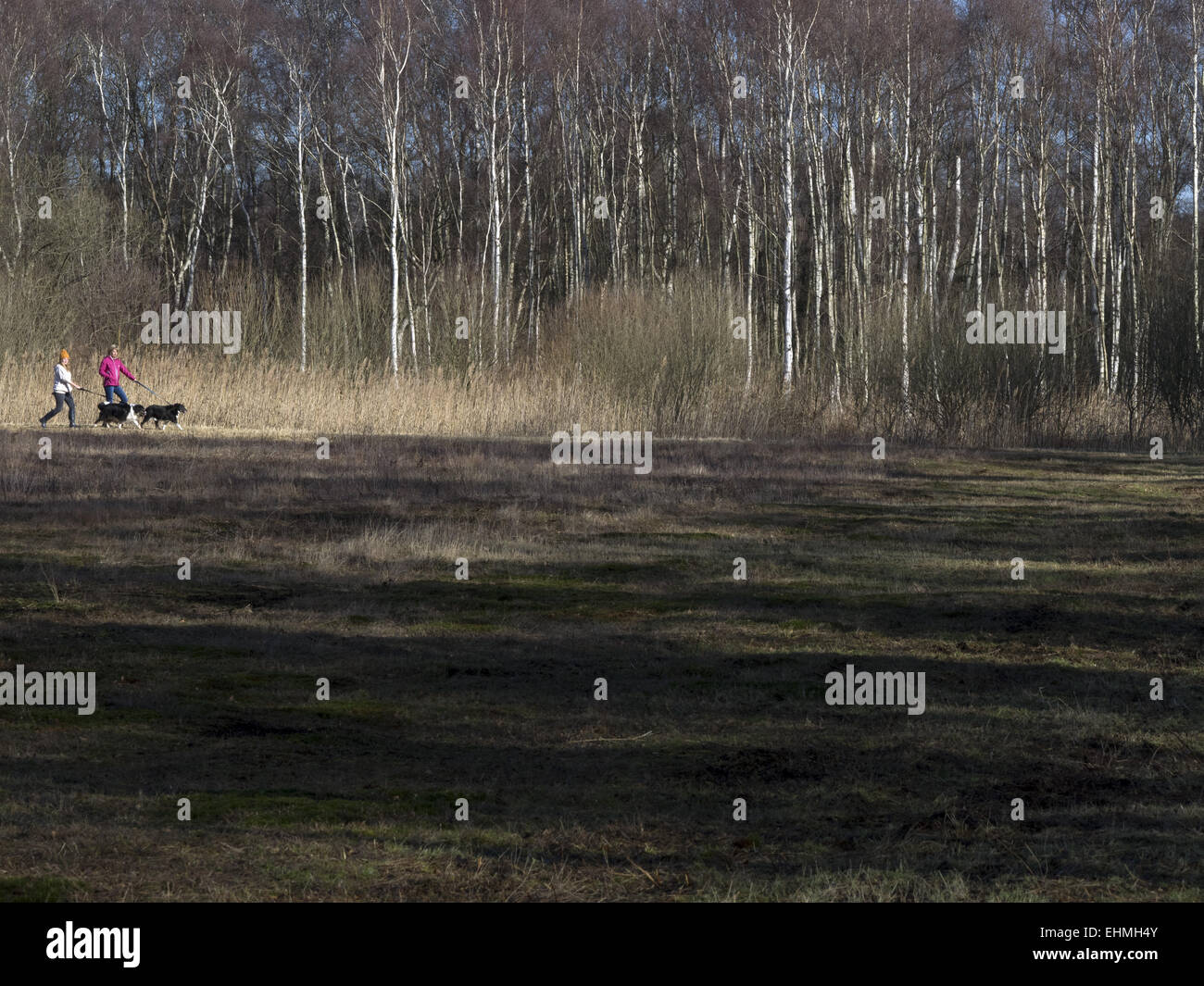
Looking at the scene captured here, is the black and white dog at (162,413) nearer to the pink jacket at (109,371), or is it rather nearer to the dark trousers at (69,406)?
the dark trousers at (69,406)

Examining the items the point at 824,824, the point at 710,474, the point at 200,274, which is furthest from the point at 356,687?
the point at 200,274

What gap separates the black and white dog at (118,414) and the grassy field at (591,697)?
7.17 meters

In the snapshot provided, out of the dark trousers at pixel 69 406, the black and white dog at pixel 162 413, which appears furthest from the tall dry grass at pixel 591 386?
the dark trousers at pixel 69 406

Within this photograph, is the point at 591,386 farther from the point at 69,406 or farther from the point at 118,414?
the point at 69,406

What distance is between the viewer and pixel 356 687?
948 cm

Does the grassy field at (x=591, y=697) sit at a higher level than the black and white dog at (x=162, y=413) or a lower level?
lower

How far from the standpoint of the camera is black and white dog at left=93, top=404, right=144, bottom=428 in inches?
1012

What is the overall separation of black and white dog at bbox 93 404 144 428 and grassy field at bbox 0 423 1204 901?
7169 millimetres

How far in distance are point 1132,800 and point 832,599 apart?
5.32 metres

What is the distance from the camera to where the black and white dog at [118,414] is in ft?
84.3

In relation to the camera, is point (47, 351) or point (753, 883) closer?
point (753, 883)

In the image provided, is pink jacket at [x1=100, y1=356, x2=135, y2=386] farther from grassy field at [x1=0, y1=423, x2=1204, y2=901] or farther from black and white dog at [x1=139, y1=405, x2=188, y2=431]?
grassy field at [x1=0, y1=423, x2=1204, y2=901]

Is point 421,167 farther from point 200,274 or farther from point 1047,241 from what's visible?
point 1047,241

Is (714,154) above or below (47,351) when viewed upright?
above
